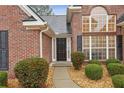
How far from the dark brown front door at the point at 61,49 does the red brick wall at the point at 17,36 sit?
412 inches

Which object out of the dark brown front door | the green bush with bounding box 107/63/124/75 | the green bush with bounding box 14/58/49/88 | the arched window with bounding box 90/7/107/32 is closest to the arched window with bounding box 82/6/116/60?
the arched window with bounding box 90/7/107/32

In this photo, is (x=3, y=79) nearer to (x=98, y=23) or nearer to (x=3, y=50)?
(x=3, y=50)

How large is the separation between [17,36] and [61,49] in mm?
10600

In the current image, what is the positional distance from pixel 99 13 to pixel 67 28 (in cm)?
561

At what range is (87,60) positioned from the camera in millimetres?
17750

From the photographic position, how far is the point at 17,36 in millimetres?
12016

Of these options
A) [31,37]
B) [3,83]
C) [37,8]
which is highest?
[37,8]

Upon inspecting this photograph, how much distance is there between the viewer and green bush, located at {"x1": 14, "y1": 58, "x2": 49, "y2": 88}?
9414mm

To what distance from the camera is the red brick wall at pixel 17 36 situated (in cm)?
1191

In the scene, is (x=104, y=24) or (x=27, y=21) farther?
(x=104, y=24)

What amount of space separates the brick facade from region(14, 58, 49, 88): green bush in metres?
2.37

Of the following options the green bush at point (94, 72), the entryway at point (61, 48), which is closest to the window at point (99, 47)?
the entryway at point (61, 48)
